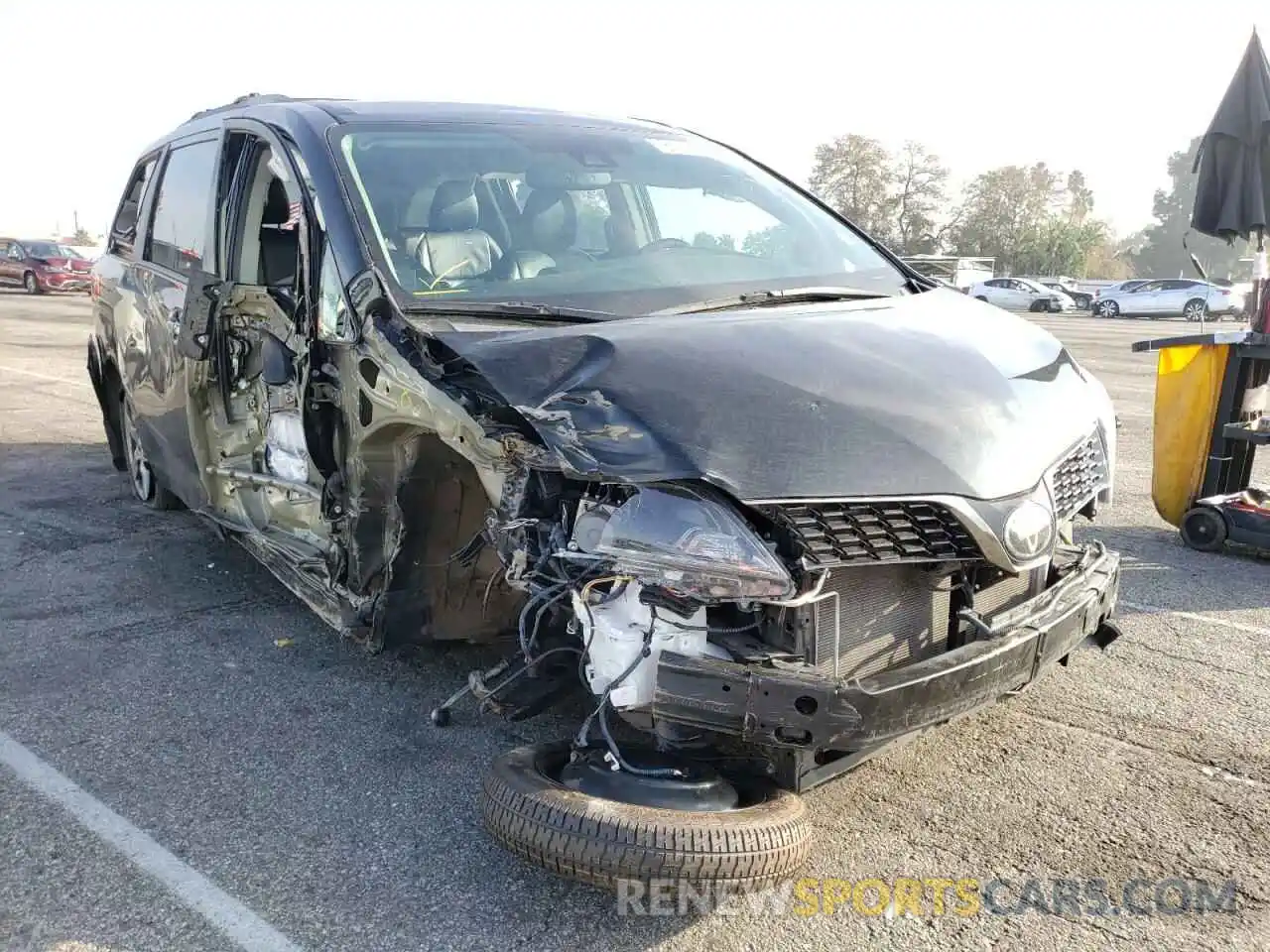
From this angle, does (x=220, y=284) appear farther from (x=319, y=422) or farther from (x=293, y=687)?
(x=293, y=687)

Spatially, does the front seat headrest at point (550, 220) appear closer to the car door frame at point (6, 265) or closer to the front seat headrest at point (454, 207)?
the front seat headrest at point (454, 207)

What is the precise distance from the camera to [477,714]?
3596mm

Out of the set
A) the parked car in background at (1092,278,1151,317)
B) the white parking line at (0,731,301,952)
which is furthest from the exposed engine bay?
the parked car in background at (1092,278,1151,317)

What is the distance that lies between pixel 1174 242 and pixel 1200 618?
98.2 m

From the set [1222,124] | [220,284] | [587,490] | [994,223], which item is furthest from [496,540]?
[994,223]

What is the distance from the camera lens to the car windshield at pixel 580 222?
3.34 metres

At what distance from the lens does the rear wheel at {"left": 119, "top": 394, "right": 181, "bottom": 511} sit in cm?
600

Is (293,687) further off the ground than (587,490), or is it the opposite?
(587,490)

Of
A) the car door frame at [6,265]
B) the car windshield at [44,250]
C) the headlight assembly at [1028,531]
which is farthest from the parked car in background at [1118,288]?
the headlight assembly at [1028,531]

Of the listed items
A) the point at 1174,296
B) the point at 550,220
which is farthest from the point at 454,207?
the point at 1174,296

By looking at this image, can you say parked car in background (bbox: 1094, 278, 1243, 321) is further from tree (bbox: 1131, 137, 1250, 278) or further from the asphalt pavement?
tree (bbox: 1131, 137, 1250, 278)

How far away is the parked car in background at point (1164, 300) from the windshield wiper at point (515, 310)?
37093 millimetres

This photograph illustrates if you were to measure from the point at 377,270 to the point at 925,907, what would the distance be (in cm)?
225

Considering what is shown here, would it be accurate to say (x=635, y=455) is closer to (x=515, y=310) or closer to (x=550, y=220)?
(x=515, y=310)
